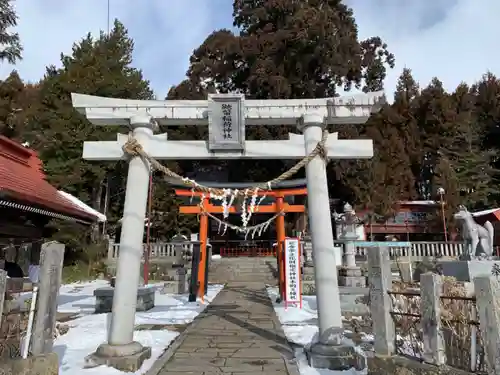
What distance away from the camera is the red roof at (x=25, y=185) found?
834 centimetres

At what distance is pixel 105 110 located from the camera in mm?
6230

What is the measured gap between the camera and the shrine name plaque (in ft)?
19.8

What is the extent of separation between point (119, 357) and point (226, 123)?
148 inches

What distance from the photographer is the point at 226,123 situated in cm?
607

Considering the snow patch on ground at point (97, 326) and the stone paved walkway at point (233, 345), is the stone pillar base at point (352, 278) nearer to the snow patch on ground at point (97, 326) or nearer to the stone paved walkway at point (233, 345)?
the stone paved walkway at point (233, 345)

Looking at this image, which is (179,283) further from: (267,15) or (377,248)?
(267,15)

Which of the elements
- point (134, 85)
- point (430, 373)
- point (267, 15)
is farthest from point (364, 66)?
point (430, 373)

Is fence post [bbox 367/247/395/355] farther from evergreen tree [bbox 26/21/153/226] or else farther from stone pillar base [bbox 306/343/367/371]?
evergreen tree [bbox 26/21/153/226]

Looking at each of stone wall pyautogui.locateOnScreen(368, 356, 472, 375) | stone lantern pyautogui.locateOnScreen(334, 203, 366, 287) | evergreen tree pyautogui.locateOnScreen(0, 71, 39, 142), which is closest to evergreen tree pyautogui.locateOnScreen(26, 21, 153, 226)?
evergreen tree pyautogui.locateOnScreen(0, 71, 39, 142)

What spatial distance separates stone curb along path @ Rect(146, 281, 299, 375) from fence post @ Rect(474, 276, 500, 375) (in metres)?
2.47

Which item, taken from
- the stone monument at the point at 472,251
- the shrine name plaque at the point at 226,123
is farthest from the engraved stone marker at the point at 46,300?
the stone monument at the point at 472,251

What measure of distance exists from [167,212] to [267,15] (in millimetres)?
14940

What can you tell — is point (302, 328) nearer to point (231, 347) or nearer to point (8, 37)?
point (231, 347)

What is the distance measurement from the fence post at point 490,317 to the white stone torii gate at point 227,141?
92.6 inches
